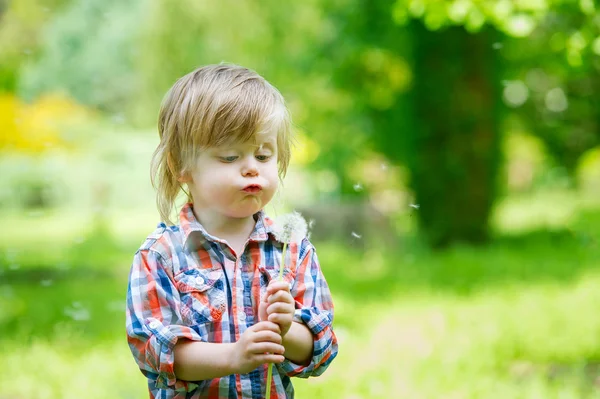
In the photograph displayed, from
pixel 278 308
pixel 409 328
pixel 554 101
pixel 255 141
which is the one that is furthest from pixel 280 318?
pixel 554 101

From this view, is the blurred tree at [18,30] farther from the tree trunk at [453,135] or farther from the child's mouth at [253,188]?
the child's mouth at [253,188]

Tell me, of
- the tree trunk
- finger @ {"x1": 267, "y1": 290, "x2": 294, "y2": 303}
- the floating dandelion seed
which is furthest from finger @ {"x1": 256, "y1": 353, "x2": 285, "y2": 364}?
the tree trunk

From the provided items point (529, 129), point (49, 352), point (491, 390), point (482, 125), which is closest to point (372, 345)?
point (491, 390)

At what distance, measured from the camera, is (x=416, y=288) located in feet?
25.1

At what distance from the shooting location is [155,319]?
81.5 inches

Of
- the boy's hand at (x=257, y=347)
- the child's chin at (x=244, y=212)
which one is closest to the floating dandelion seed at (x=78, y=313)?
the child's chin at (x=244, y=212)

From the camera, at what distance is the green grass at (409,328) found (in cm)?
470

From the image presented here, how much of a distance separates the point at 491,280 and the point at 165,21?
7580 millimetres

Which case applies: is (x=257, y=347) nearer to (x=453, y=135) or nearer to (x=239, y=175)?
(x=239, y=175)

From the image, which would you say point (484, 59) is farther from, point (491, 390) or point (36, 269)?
point (491, 390)

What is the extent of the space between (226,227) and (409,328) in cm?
400

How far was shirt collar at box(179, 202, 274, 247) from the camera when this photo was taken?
→ 7.16 feet

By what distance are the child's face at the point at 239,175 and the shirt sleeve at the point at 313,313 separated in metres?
0.20

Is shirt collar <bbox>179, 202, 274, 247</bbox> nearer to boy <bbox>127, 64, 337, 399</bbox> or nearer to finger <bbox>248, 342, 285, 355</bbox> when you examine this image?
boy <bbox>127, 64, 337, 399</bbox>
